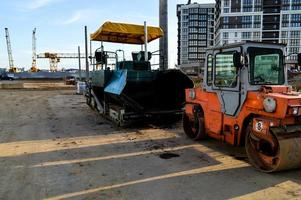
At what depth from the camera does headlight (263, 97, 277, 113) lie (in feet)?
18.6

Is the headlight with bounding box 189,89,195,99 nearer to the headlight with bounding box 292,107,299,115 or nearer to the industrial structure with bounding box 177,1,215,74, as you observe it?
the headlight with bounding box 292,107,299,115

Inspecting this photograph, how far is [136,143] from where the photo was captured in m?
8.28

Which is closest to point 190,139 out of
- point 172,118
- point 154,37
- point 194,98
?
point 194,98

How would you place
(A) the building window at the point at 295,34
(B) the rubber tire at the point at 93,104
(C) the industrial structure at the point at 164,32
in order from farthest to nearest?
1. (A) the building window at the point at 295,34
2. (B) the rubber tire at the point at 93,104
3. (C) the industrial structure at the point at 164,32

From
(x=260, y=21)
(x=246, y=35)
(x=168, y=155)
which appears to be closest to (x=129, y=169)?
(x=168, y=155)

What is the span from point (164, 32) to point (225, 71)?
19.1ft

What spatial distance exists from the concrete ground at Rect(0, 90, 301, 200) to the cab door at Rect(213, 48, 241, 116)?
1.01 m

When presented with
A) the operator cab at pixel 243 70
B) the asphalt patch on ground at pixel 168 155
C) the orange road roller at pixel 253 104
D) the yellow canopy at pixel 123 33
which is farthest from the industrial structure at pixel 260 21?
the asphalt patch on ground at pixel 168 155

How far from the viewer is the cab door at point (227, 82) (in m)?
6.69

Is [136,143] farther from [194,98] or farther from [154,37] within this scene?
[154,37]

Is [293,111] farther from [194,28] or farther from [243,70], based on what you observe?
[194,28]

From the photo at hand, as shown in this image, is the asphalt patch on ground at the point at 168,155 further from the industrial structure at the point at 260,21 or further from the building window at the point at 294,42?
the building window at the point at 294,42

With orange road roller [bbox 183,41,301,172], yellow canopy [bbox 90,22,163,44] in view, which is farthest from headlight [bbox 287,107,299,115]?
yellow canopy [bbox 90,22,163,44]

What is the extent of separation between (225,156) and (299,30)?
10807 centimetres
